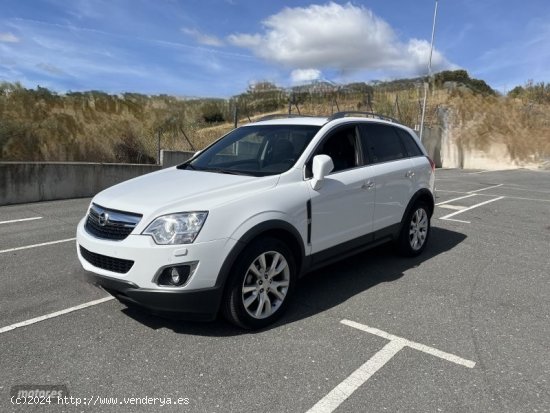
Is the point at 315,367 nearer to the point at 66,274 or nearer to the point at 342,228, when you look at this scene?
the point at 342,228

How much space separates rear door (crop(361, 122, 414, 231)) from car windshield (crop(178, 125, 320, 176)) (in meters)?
0.90

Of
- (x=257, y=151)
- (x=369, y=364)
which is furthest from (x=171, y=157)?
(x=369, y=364)

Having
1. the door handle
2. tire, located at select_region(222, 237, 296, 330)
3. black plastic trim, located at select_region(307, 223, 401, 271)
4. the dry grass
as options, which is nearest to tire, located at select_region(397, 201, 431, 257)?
black plastic trim, located at select_region(307, 223, 401, 271)

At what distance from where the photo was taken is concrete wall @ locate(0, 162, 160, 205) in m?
9.95

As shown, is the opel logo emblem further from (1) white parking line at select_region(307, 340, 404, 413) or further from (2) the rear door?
(2) the rear door

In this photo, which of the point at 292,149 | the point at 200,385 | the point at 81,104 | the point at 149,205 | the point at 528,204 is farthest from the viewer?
the point at 81,104

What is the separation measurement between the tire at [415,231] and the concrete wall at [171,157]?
29.0 feet

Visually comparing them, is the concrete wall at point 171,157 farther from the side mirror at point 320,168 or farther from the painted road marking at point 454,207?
the side mirror at point 320,168

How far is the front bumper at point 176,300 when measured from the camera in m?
3.34

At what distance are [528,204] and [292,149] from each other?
862 cm

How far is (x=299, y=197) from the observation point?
4.03 meters

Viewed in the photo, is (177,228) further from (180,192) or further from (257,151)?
(257,151)

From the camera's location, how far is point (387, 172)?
17.0 feet

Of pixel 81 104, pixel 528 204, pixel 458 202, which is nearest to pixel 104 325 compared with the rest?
pixel 458 202
